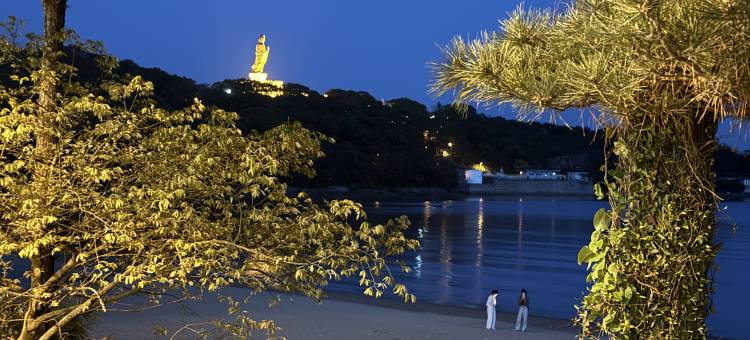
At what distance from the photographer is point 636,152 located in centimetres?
395

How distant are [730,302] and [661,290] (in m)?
25.6

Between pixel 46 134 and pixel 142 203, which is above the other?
pixel 46 134

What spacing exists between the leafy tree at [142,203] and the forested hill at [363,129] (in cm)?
5598

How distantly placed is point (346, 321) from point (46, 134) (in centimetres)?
1302

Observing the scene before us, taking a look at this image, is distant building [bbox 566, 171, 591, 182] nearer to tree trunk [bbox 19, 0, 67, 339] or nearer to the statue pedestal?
the statue pedestal

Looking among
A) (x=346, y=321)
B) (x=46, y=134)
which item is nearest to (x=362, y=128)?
(x=346, y=321)

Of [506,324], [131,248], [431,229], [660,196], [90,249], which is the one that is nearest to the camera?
[660,196]

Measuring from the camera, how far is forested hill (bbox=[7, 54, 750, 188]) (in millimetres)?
80919

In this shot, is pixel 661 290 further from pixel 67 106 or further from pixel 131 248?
pixel 67 106

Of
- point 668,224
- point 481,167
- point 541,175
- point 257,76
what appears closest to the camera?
point 668,224

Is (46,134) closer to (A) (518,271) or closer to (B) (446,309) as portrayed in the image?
(B) (446,309)

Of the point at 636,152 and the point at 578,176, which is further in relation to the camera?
the point at 578,176

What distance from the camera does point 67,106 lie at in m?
5.13

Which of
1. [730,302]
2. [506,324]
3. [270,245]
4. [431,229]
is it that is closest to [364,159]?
[431,229]
